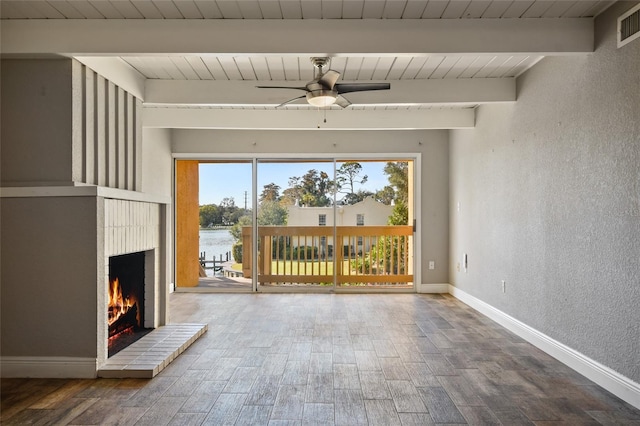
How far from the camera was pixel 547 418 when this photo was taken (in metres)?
2.56

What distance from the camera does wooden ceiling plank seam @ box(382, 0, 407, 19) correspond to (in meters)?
2.89

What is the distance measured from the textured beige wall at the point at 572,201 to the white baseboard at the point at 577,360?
0.05m

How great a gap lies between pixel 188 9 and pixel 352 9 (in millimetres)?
1058

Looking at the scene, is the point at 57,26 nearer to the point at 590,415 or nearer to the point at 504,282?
the point at 590,415

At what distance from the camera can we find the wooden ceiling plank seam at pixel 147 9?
2.89 metres

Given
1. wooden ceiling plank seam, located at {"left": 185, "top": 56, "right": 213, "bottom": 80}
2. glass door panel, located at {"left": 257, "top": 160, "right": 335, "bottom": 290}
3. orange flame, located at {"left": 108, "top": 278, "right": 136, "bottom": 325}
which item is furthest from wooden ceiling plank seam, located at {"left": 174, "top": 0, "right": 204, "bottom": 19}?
glass door panel, located at {"left": 257, "top": 160, "right": 335, "bottom": 290}

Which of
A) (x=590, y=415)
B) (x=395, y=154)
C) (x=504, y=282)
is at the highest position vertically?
(x=395, y=154)

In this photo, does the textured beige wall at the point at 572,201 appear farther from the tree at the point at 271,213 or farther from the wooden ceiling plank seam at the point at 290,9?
the tree at the point at 271,213

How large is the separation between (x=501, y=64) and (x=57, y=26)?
351cm

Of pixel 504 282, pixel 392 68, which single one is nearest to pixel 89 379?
pixel 392 68

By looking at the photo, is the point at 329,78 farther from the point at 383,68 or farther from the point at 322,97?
the point at 383,68

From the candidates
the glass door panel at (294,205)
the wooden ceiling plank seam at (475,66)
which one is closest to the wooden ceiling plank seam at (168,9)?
the wooden ceiling plank seam at (475,66)

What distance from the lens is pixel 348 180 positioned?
6.97 meters

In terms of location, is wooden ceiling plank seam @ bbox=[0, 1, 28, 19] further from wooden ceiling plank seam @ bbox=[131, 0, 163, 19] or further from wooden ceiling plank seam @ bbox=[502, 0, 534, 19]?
wooden ceiling plank seam @ bbox=[502, 0, 534, 19]
